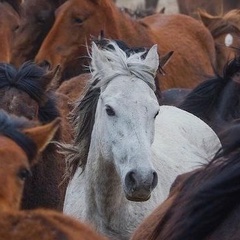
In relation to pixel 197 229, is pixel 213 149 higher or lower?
lower

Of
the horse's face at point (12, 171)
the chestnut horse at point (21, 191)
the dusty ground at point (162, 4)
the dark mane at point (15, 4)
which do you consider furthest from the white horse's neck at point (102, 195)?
the dusty ground at point (162, 4)

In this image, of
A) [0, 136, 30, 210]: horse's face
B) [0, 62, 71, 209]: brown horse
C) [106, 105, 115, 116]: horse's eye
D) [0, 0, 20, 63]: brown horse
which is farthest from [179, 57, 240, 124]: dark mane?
[0, 136, 30, 210]: horse's face

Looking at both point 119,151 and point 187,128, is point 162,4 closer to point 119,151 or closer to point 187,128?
point 187,128

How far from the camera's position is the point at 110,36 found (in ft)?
27.0

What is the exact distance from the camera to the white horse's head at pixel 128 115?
4195mm

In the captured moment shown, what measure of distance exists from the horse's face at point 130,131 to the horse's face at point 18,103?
559mm

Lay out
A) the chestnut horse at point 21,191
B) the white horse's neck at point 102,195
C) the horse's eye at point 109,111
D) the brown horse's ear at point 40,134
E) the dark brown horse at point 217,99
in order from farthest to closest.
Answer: the dark brown horse at point 217,99
the white horse's neck at point 102,195
the horse's eye at point 109,111
the brown horse's ear at point 40,134
the chestnut horse at point 21,191

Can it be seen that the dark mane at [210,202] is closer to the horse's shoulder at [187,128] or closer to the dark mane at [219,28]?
the horse's shoulder at [187,128]

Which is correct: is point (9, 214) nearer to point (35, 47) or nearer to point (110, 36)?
point (110, 36)

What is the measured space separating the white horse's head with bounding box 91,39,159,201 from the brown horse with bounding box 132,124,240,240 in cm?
112

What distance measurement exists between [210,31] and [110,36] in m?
2.04

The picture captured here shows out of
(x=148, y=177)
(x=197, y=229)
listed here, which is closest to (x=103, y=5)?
(x=148, y=177)

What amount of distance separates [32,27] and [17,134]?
559cm

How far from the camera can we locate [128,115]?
4375mm
